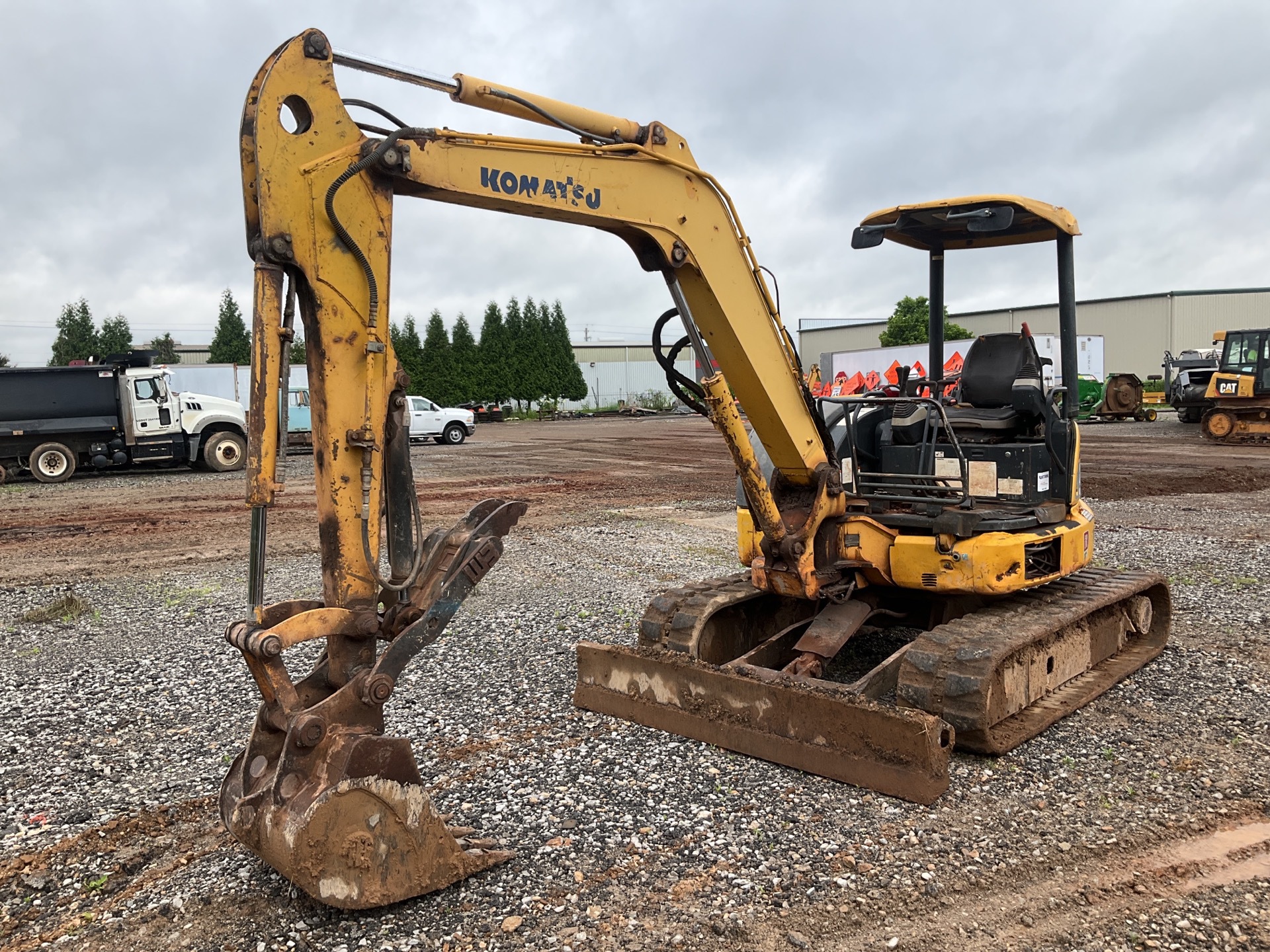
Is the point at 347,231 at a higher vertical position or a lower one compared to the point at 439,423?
higher

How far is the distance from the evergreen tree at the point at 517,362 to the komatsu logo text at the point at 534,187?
53479 millimetres

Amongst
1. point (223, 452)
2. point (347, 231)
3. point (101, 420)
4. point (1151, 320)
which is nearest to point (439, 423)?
point (223, 452)

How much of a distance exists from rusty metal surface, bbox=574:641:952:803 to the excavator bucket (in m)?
1.63

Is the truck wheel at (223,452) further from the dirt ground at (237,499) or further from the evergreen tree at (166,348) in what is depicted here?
the evergreen tree at (166,348)

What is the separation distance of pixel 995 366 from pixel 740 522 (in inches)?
77.1

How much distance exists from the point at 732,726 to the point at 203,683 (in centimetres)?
371

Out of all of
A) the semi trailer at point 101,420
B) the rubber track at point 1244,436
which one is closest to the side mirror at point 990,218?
the semi trailer at point 101,420

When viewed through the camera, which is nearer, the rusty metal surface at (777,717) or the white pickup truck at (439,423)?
the rusty metal surface at (777,717)

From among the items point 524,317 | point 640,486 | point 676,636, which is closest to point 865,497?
point 676,636

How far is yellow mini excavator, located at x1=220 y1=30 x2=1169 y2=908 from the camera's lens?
3.55 metres

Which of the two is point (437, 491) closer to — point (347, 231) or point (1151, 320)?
point (347, 231)

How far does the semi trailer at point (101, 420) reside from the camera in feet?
69.1

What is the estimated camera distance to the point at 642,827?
4.29 m

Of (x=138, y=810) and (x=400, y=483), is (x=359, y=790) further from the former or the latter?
(x=138, y=810)
